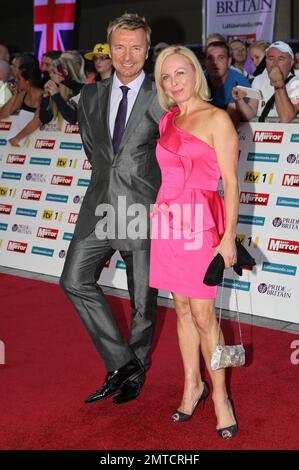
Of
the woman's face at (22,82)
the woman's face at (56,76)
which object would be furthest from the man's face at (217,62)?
the woman's face at (22,82)

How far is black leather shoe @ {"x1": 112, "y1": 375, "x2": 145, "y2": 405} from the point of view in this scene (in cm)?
350

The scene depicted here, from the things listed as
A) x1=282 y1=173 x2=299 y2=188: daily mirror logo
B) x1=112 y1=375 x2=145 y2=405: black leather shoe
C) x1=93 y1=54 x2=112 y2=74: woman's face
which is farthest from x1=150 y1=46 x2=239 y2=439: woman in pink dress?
x1=93 y1=54 x2=112 y2=74: woman's face

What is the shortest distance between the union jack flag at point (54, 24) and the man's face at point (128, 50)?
1016cm

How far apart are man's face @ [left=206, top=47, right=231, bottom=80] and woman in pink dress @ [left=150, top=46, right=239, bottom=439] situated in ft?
11.2

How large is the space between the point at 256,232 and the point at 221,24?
8.84 metres

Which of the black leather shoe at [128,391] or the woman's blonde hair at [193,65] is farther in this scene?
the black leather shoe at [128,391]

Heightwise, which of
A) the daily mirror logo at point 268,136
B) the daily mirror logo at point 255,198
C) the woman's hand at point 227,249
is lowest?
the daily mirror logo at point 255,198

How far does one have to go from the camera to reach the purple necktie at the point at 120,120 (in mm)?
3393

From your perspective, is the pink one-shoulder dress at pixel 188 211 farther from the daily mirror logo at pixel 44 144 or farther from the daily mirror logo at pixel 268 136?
the daily mirror logo at pixel 44 144

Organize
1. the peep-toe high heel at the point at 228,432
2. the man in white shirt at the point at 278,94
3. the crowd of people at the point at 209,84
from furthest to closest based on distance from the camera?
the crowd of people at the point at 209,84
the man in white shirt at the point at 278,94
the peep-toe high heel at the point at 228,432

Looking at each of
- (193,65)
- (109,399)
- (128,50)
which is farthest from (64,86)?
(109,399)

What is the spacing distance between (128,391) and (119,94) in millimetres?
1661

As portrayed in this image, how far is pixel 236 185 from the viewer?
288 centimetres

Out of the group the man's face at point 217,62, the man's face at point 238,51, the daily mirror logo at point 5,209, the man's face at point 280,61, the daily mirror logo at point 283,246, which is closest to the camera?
the daily mirror logo at point 283,246
